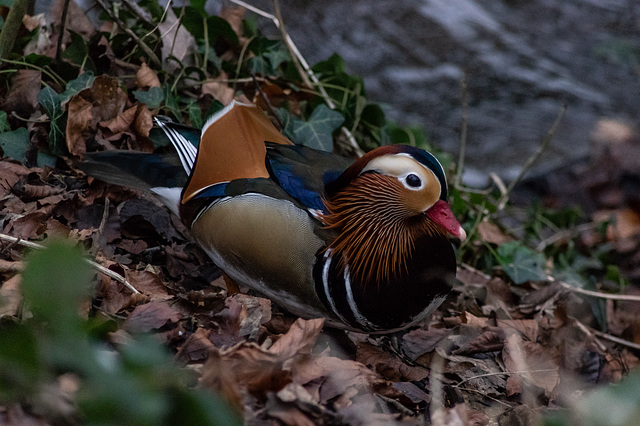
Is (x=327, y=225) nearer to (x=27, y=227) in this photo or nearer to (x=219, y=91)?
(x=27, y=227)

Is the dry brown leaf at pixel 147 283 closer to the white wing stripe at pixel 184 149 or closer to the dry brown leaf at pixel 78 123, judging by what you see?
the white wing stripe at pixel 184 149

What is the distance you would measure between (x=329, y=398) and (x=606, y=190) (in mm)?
4667

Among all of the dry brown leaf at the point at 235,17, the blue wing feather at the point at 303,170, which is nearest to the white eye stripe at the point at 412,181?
the blue wing feather at the point at 303,170

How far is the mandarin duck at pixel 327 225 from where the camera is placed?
214 cm

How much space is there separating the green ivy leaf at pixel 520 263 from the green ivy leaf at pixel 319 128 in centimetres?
95

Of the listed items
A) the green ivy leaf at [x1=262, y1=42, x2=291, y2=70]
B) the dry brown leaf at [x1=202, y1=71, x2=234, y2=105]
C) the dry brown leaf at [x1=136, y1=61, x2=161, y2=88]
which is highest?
the dry brown leaf at [x1=136, y1=61, x2=161, y2=88]

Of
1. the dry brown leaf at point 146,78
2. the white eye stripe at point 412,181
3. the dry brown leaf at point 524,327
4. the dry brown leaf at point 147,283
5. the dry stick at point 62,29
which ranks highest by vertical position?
the dry stick at point 62,29

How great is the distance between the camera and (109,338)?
5.70ft

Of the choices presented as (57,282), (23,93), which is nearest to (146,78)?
(23,93)

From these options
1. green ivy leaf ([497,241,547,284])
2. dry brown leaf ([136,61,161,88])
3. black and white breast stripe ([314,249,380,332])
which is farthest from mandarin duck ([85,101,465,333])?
green ivy leaf ([497,241,547,284])

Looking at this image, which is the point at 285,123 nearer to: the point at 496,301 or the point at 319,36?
the point at 496,301

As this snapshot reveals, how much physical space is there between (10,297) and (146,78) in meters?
1.52

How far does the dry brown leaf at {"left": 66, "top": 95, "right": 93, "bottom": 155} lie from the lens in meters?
2.68

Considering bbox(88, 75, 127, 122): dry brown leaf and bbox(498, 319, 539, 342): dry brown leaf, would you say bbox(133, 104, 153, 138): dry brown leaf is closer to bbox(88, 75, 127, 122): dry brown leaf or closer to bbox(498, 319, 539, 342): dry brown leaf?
bbox(88, 75, 127, 122): dry brown leaf
